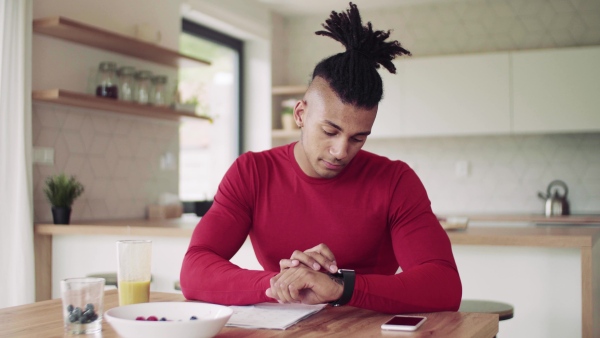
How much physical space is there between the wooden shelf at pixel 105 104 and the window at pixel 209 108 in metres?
0.94

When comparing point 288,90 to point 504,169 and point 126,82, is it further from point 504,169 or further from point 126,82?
point 126,82

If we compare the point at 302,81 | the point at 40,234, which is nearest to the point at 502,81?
the point at 302,81

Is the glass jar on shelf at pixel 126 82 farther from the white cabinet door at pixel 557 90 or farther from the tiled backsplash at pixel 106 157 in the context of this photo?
the white cabinet door at pixel 557 90

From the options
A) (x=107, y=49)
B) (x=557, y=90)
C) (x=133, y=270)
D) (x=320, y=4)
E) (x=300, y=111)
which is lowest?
(x=133, y=270)

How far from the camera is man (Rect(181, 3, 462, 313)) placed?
150 cm

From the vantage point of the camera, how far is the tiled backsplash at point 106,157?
11.0ft

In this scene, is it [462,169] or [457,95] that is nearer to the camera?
[457,95]

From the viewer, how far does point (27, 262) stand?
3.04 m

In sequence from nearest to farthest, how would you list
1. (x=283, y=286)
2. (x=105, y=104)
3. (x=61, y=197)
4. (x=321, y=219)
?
(x=283, y=286) → (x=321, y=219) → (x=61, y=197) → (x=105, y=104)

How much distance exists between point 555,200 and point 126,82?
3.12 metres

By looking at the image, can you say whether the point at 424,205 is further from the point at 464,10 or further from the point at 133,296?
the point at 464,10

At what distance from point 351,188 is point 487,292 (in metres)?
1.18

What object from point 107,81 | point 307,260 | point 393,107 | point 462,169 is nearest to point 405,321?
point 307,260

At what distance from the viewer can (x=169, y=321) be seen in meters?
1.07
